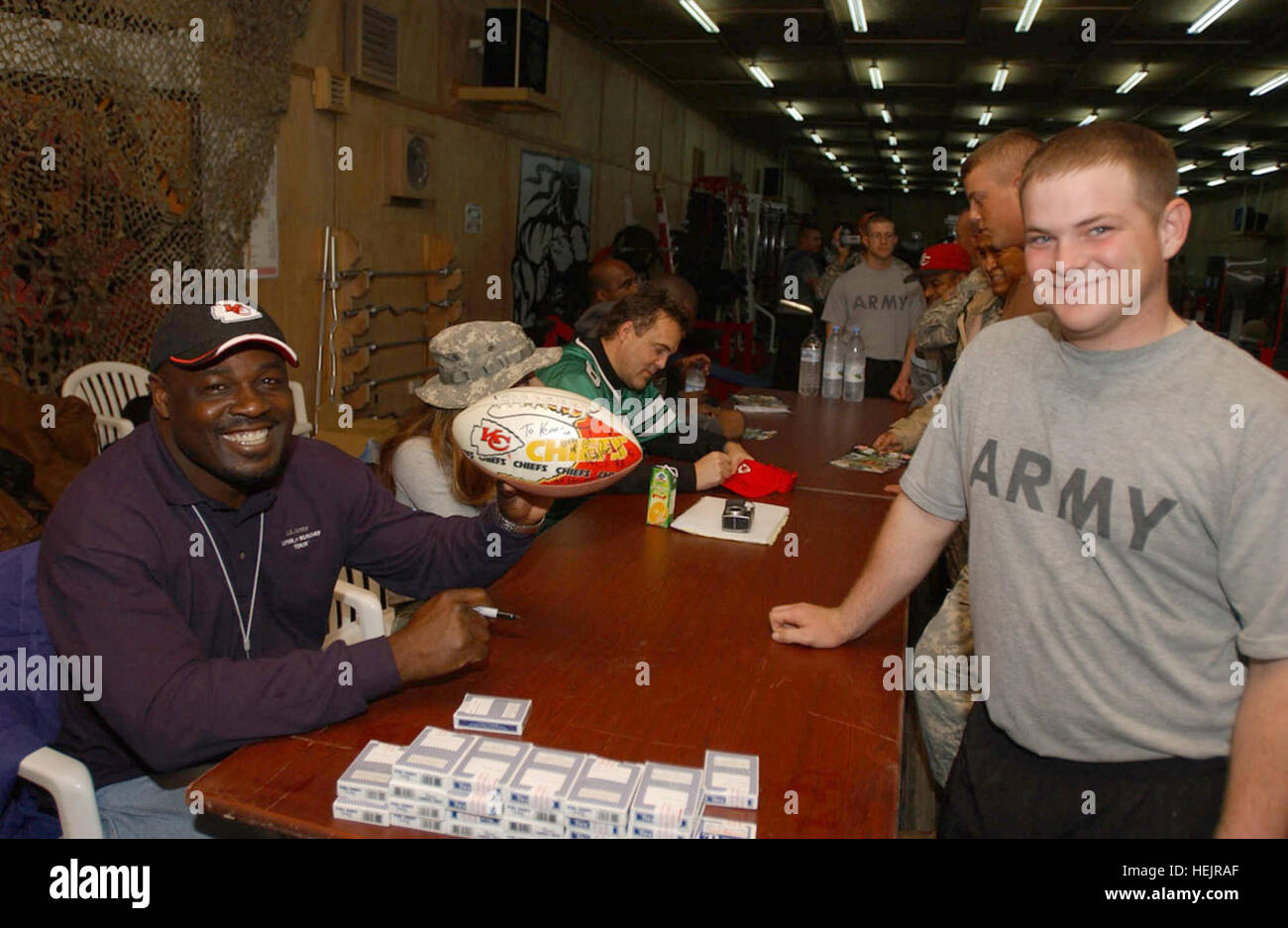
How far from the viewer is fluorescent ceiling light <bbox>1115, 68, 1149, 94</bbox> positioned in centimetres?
1013

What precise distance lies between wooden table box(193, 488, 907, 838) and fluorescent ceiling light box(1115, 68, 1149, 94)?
32.4ft

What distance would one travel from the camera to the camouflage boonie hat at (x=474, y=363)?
8.46 feet

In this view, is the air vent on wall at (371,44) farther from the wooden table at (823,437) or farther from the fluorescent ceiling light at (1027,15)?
the fluorescent ceiling light at (1027,15)

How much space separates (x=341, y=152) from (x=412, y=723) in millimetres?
4818

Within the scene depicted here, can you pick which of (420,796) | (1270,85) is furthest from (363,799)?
(1270,85)

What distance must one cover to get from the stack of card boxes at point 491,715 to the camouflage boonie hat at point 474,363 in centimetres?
112

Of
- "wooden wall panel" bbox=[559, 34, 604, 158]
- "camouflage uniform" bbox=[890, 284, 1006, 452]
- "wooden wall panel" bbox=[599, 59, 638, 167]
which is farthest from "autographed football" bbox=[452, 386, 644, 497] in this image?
"wooden wall panel" bbox=[599, 59, 638, 167]

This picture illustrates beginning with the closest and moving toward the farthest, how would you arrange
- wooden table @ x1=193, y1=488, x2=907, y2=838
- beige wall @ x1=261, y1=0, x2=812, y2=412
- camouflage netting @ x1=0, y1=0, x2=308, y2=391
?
wooden table @ x1=193, y1=488, x2=907, y2=838, camouflage netting @ x1=0, y1=0, x2=308, y2=391, beige wall @ x1=261, y1=0, x2=812, y2=412

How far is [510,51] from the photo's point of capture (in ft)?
22.2

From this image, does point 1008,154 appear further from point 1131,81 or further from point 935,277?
point 1131,81

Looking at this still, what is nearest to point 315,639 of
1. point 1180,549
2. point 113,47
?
point 1180,549

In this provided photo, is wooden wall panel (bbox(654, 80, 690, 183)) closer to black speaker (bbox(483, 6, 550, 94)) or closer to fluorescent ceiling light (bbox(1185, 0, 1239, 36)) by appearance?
black speaker (bbox(483, 6, 550, 94))

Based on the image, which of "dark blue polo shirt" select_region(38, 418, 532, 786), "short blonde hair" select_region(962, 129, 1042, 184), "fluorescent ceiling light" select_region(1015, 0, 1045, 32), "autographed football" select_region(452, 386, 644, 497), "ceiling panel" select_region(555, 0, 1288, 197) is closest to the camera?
"dark blue polo shirt" select_region(38, 418, 532, 786)

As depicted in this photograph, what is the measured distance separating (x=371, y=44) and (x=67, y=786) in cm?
519
